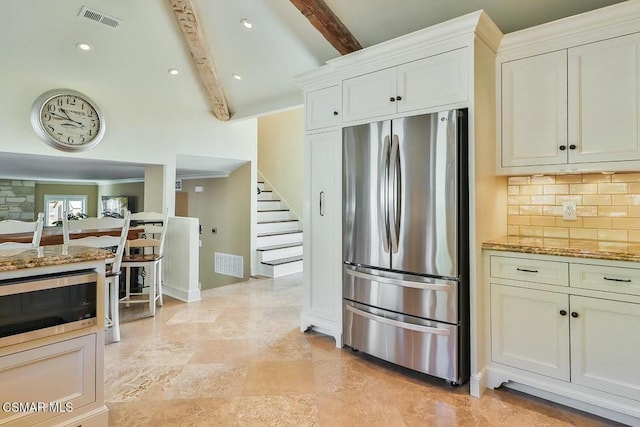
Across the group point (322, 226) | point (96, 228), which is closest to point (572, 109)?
point (322, 226)

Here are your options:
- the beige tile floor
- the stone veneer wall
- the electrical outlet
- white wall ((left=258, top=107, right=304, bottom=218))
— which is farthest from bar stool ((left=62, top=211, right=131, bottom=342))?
the stone veneer wall

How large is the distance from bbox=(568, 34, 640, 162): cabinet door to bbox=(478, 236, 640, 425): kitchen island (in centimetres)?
60

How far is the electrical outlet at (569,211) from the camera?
8.18ft

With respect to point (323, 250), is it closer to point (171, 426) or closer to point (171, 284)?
point (171, 426)

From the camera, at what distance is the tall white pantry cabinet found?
7.35ft

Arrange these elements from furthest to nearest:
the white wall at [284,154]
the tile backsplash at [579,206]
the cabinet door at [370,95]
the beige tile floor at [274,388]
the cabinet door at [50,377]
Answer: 1. the white wall at [284,154]
2. the cabinet door at [370,95]
3. the tile backsplash at [579,206]
4. the beige tile floor at [274,388]
5. the cabinet door at [50,377]

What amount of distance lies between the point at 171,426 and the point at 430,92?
255 centimetres

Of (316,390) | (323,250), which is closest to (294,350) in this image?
(316,390)

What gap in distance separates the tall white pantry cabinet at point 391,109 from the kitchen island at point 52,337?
5.54 feet

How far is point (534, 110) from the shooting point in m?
2.36

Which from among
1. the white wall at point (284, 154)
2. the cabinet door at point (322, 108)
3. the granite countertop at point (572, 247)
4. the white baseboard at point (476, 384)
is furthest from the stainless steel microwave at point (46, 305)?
the white wall at point (284, 154)

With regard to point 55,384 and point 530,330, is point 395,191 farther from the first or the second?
point 55,384

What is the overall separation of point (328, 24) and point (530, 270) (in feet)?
8.08

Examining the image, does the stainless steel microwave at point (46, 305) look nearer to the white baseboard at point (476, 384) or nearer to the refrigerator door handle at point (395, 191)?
the refrigerator door handle at point (395, 191)
